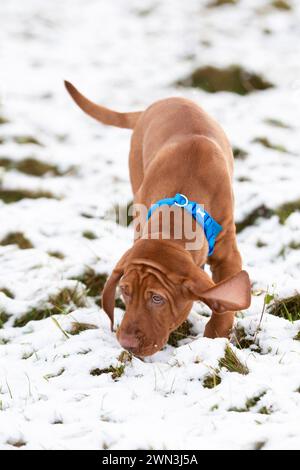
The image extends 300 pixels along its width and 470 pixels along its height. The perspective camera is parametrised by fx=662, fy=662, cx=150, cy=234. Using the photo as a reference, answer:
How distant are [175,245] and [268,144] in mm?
3121

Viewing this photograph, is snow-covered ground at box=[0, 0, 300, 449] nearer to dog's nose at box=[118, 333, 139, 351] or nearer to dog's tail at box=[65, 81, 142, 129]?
dog's nose at box=[118, 333, 139, 351]

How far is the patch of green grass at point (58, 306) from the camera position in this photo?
3.91 meters

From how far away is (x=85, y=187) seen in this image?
18.4 feet

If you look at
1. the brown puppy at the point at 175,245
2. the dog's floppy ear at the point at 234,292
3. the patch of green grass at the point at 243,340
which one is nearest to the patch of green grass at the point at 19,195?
the brown puppy at the point at 175,245

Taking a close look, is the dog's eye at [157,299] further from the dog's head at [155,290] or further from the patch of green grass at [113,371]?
the patch of green grass at [113,371]

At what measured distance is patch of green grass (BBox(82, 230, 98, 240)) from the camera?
4.81 metres

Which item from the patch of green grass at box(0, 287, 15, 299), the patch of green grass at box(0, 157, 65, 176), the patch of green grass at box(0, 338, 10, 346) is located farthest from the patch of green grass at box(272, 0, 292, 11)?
the patch of green grass at box(0, 338, 10, 346)

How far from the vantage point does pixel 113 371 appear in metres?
3.17

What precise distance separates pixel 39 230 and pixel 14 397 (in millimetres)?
2032

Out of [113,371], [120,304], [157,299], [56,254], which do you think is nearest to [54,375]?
[113,371]

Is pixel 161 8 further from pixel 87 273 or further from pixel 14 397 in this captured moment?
pixel 14 397

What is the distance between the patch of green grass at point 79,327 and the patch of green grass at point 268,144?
2.81 meters

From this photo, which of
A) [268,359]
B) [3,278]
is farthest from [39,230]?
[268,359]

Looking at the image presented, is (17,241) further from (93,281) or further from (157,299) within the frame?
(157,299)
